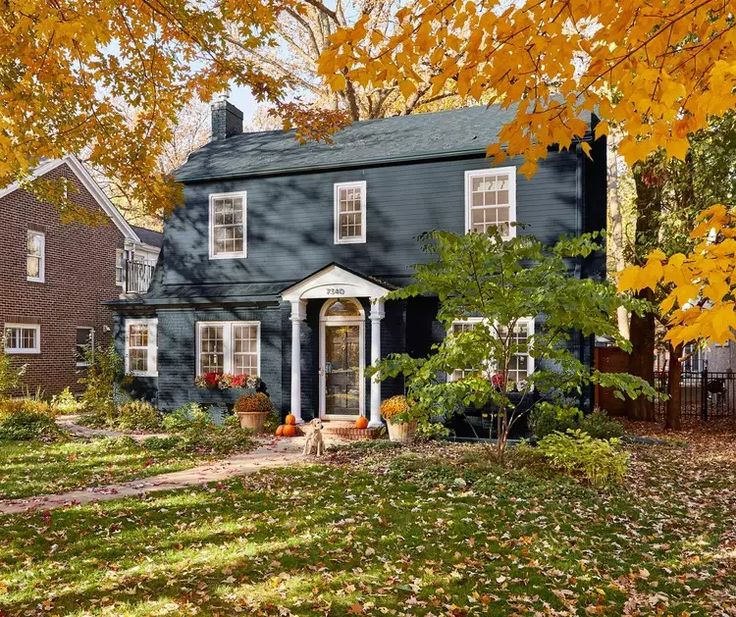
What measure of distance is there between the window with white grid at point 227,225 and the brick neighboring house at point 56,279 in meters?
5.25

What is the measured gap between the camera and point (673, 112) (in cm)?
336

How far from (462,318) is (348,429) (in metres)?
5.32

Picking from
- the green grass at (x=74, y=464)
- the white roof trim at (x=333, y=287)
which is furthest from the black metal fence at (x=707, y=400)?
the green grass at (x=74, y=464)

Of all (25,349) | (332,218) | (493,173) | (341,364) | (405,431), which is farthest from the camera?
(25,349)

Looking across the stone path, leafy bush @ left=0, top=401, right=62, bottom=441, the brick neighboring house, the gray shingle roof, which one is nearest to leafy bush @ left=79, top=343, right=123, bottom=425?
leafy bush @ left=0, top=401, right=62, bottom=441

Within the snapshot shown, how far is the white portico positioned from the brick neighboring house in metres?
8.56

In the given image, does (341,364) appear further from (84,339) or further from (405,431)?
(84,339)

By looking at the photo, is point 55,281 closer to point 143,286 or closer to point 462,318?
point 143,286

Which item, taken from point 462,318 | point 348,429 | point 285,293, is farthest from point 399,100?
→ point 462,318

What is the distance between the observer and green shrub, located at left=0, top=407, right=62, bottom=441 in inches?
562

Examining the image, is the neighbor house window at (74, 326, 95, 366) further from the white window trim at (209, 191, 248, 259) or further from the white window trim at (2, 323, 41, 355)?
the white window trim at (209, 191, 248, 259)

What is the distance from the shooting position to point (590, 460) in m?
9.88

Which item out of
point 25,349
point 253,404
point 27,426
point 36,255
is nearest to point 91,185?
point 36,255

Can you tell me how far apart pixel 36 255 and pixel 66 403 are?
216 inches
